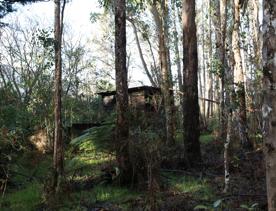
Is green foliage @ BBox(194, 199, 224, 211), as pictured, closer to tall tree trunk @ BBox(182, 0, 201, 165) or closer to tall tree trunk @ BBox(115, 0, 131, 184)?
tall tree trunk @ BBox(115, 0, 131, 184)

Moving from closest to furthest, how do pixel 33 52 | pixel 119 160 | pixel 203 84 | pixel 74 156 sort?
pixel 119 160, pixel 74 156, pixel 33 52, pixel 203 84

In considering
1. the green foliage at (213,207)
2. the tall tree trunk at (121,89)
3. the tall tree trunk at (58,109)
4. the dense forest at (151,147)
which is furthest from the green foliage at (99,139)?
the green foliage at (213,207)

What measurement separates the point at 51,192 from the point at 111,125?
19.1ft

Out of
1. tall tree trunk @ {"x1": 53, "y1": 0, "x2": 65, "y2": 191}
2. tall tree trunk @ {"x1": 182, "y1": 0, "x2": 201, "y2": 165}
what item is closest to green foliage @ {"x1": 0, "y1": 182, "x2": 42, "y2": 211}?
tall tree trunk @ {"x1": 53, "y1": 0, "x2": 65, "y2": 191}

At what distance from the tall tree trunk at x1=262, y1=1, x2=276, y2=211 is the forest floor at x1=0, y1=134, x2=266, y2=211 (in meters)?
1.93

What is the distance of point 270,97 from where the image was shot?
3.84m

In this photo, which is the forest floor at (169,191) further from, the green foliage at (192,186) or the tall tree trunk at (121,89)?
the tall tree trunk at (121,89)

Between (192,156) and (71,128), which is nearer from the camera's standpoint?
(192,156)

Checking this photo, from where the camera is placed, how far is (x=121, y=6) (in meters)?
9.03

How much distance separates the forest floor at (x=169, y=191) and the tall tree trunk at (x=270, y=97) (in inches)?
76.1

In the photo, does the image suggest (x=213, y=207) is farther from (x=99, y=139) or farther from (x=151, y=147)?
(x=99, y=139)

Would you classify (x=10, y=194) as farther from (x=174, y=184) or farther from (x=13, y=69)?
(x=13, y=69)

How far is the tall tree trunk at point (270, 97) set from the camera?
3781mm

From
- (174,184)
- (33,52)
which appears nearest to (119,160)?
(174,184)
